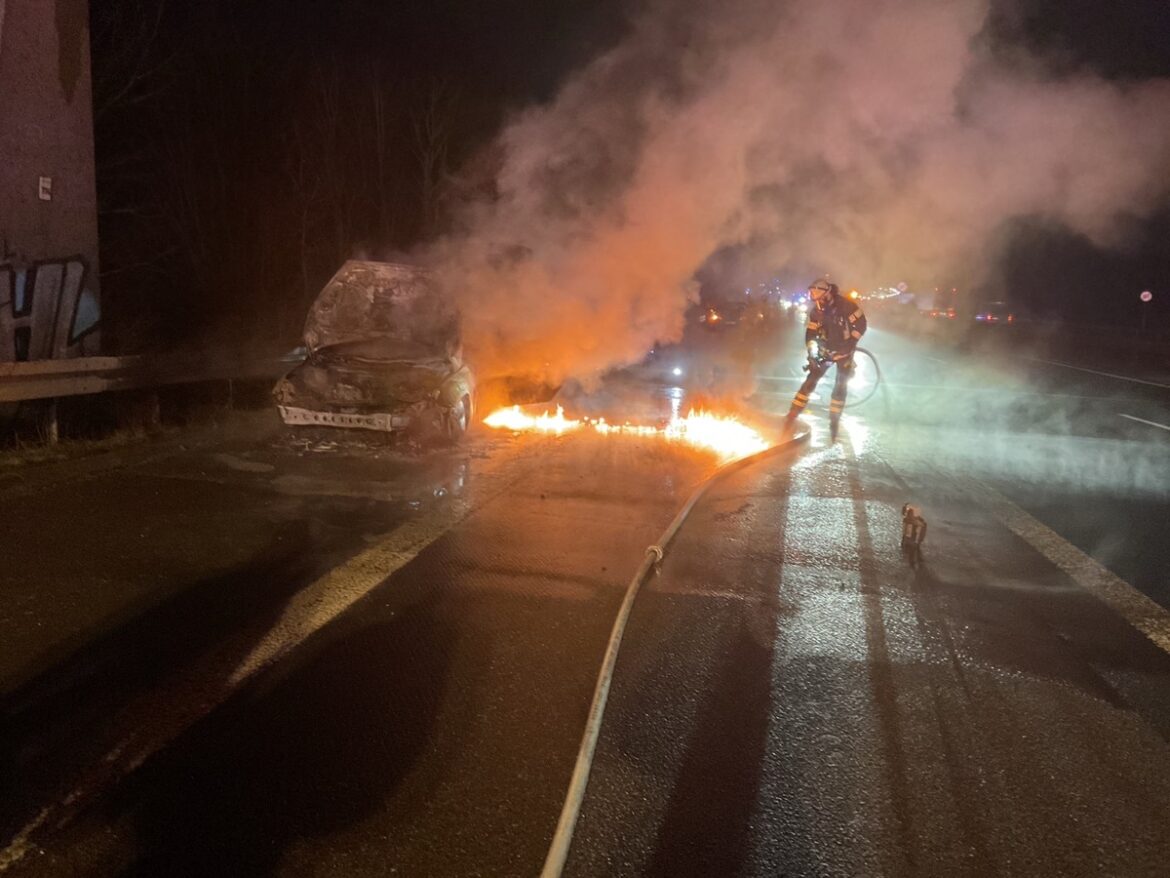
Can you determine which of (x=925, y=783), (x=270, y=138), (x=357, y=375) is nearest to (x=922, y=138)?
(x=357, y=375)

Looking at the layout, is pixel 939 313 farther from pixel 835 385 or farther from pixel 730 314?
pixel 835 385

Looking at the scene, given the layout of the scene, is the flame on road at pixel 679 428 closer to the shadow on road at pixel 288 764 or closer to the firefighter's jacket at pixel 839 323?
the firefighter's jacket at pixel 839 323

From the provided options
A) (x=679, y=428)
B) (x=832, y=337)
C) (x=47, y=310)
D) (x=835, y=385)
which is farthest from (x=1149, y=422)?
(x=47, y=310)

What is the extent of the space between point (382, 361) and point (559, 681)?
591 cm

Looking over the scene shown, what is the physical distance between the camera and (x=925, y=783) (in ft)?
10.6

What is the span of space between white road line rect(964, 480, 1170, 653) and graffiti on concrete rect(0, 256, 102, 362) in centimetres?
984

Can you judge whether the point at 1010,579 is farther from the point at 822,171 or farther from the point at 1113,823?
the point at 822,171

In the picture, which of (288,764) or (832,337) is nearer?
(288,764)

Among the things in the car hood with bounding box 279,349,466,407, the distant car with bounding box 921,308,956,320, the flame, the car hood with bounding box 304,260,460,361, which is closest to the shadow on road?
the car hood with bounding box 279,349,466,407

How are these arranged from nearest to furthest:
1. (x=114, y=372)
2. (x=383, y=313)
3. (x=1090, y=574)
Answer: (x=1090, y=574) < (x=114, y=372) < (x=383, y=313)

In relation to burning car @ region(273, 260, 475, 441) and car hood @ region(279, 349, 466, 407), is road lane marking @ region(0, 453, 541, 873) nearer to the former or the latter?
burning car @ region(273, 260, 475, 441)

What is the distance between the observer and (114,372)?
30.0 feet

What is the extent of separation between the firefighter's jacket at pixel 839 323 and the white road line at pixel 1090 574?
3078 millimetres

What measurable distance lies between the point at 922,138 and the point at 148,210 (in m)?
17.7
